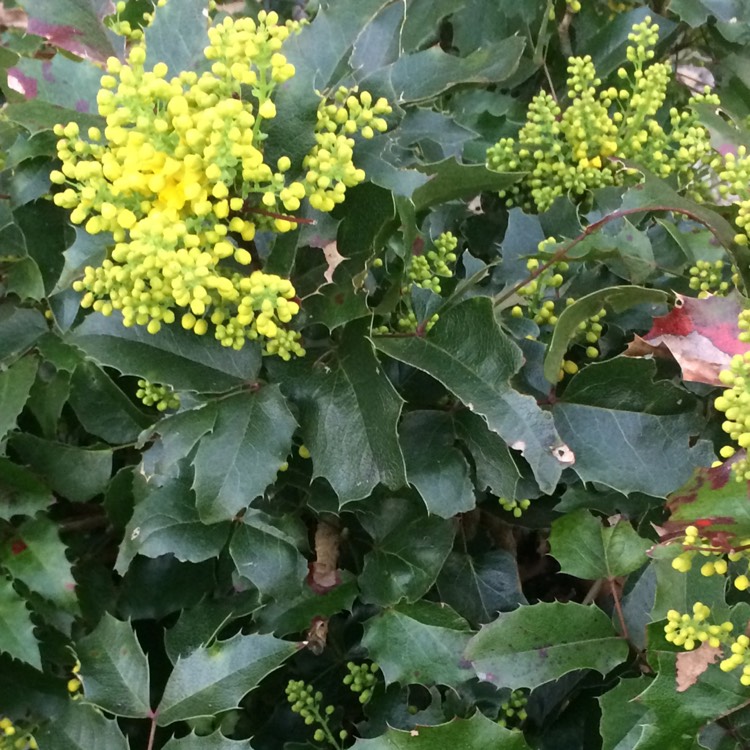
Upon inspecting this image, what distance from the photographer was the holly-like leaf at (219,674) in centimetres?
84

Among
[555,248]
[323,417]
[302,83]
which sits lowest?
[323,417]

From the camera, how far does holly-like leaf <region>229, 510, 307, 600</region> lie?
0.85 meters

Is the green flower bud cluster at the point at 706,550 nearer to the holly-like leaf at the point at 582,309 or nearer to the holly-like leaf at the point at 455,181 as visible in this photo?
the holly-like leaf at the point at 582,309

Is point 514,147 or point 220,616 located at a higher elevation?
point 514,147

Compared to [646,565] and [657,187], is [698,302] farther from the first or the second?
[646,565]

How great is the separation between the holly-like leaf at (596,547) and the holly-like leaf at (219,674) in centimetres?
32

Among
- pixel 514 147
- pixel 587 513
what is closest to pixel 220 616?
pixel 587 513

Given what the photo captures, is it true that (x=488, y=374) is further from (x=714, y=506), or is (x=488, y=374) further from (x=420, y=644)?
(x=420, y=644)

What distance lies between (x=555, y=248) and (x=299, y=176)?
30 cm

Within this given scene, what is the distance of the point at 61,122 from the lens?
2.40 feet

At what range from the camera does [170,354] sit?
29.9 inches

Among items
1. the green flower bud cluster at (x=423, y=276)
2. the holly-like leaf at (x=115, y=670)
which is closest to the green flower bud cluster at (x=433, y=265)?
the green flower bud cluster at (x=423, y=276)

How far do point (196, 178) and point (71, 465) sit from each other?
1.97ft

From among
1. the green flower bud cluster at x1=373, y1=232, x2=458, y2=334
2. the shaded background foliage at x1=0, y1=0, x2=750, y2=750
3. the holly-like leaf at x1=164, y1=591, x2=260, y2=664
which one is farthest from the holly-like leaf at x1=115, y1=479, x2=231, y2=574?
the green flower bud cluster at x1=373, y1=232, x2=458, y2=334
